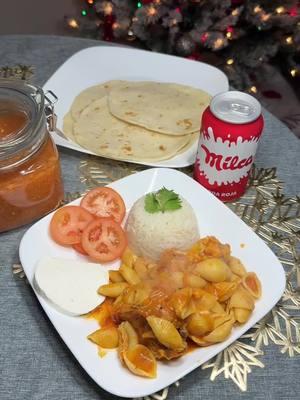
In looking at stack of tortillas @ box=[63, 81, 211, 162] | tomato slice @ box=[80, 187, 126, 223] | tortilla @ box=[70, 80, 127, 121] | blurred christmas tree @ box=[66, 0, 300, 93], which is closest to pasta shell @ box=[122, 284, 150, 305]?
tomato slice @ box=[80, 187, 126, 223]

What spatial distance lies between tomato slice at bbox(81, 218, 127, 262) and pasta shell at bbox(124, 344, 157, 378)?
0.29 m

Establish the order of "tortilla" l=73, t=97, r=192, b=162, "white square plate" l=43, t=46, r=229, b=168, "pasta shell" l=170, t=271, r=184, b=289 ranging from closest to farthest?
"pasta shell" l=170, t=271, r=184, b=289 → "tortilla" l=73, t=97, r=192, b=162 → "white square plate" l=43, t=46, r=229, b=168

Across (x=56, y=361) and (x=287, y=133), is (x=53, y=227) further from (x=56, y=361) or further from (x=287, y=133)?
(x=287, y=133)

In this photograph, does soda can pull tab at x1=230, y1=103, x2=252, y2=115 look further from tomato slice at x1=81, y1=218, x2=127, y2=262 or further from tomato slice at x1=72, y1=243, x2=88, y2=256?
tomato slice at x1=72, y1=243, x2=88, y2=256

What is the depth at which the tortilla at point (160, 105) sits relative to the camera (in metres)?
1.76

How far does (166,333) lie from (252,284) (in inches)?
12.0

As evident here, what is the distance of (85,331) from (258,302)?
1.40 ft

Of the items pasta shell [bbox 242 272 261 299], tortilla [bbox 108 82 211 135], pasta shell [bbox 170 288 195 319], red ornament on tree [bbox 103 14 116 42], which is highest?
pasta shell [bbox 170 288 195 319]

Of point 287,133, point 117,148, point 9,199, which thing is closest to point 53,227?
point 9,199

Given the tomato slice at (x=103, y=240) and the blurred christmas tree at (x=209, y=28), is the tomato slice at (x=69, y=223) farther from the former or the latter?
the blurred christmas tree at (x=209, y=28)

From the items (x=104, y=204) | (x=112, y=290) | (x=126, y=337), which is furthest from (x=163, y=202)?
(x=126, y=337)

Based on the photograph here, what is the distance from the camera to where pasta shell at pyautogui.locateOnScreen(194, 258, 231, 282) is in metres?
1.17

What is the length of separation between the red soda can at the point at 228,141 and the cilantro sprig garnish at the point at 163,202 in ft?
0.65

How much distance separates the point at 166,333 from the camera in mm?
1038
